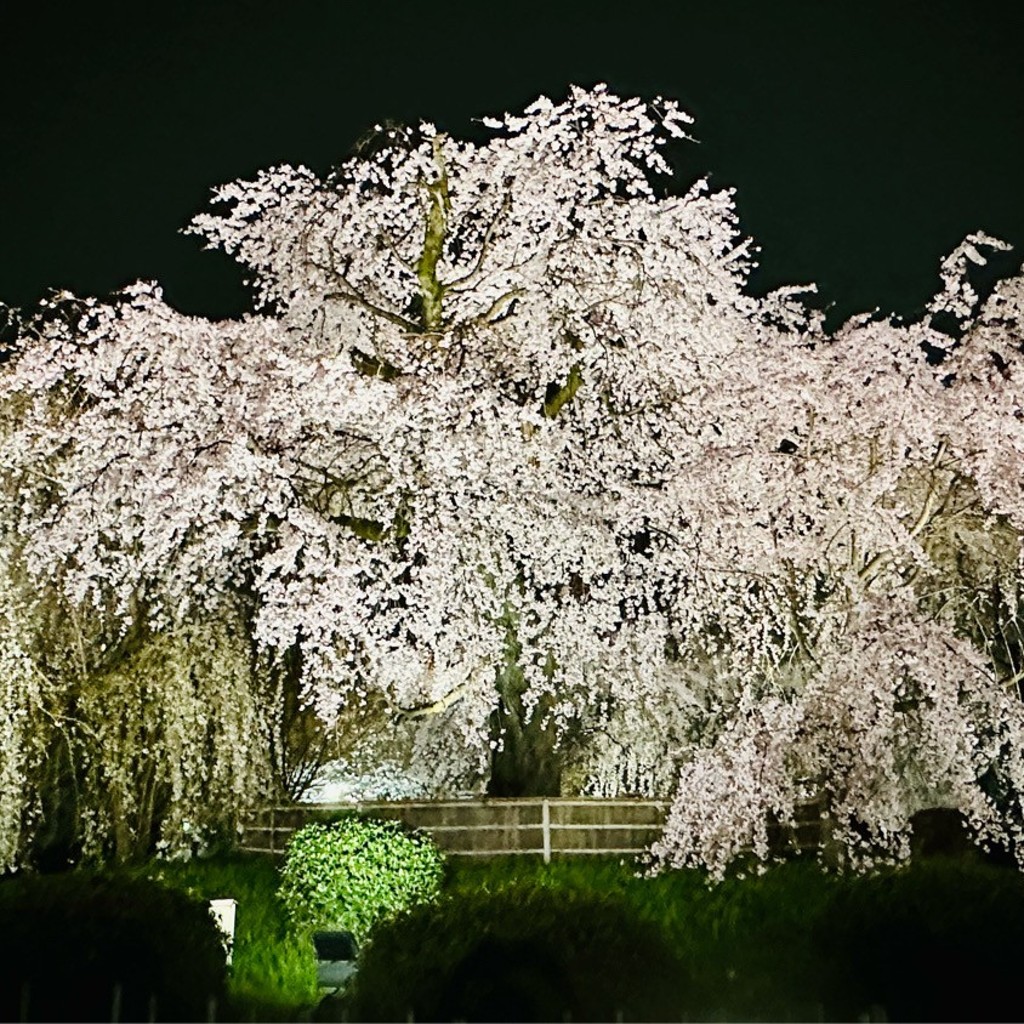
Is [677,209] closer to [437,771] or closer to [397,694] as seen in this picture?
[397,694]

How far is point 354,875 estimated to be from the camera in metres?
11.1

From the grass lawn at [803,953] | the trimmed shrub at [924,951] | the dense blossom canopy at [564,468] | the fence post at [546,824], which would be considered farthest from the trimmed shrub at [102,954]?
the fence post at [546,824]

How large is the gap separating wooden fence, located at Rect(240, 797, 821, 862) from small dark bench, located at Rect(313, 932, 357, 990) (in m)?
3.92

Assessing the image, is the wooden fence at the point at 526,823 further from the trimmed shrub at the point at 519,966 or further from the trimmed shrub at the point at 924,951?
the trimmed shrub at the point at 924,951

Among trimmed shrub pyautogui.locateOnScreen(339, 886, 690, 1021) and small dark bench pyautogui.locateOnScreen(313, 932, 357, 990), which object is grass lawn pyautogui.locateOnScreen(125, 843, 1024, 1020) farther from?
small dark bench pyautogui.locateOnScreen(313, 932, 357, 990)

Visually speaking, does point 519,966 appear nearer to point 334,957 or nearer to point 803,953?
point 803,953

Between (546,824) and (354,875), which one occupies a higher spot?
(546,824)

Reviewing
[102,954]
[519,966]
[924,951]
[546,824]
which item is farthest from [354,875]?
[924,951]

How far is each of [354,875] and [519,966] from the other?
5188 millimetres

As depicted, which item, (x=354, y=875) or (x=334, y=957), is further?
(x=354, y=875)

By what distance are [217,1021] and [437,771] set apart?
12008 mm

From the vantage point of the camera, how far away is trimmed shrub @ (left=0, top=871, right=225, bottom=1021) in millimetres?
6121

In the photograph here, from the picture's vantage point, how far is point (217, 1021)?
6.49 m

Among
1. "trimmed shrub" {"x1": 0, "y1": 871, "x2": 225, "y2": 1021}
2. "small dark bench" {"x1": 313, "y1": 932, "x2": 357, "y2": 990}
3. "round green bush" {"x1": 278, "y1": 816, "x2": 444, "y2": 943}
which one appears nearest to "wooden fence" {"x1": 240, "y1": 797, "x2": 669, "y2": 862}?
"round green bush" {"x1": 278, "y1": 816, "x2": 444, "y2": 943}
